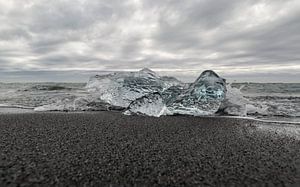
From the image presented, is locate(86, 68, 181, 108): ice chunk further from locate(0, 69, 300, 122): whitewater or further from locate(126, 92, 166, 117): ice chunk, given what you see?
locate(126, 92, 166, 117): ice chunk

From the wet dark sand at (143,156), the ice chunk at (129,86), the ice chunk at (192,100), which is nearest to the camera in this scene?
the wet dark sand at (143,156)

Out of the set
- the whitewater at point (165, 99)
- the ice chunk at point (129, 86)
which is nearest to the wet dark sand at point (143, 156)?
the whitewater at point (165, 99)

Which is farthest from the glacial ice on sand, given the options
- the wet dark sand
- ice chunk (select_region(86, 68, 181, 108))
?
the wet dark sand

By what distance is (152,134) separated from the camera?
15.4 feet

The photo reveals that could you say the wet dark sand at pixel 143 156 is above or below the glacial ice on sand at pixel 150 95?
below

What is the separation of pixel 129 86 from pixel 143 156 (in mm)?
5992

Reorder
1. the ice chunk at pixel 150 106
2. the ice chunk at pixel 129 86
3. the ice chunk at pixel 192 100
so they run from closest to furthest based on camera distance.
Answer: the ice chunk at pixel 150 106, the ice chunk at pixel 192 100, the ice chunk at pixel 129 86

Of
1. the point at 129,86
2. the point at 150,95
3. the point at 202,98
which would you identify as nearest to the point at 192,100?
the point at 202,98

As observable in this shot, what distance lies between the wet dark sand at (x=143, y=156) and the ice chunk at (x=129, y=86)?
12.3 feet

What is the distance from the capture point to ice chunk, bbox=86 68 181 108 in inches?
356

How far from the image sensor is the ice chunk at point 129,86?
9047 mm

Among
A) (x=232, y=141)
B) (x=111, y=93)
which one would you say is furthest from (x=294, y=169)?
(x=111, y=93)

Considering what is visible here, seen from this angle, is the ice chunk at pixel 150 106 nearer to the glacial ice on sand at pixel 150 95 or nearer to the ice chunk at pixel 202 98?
the glacial ice on sand at pixel 150 95

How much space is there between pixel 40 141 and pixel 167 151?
75.2 inches
